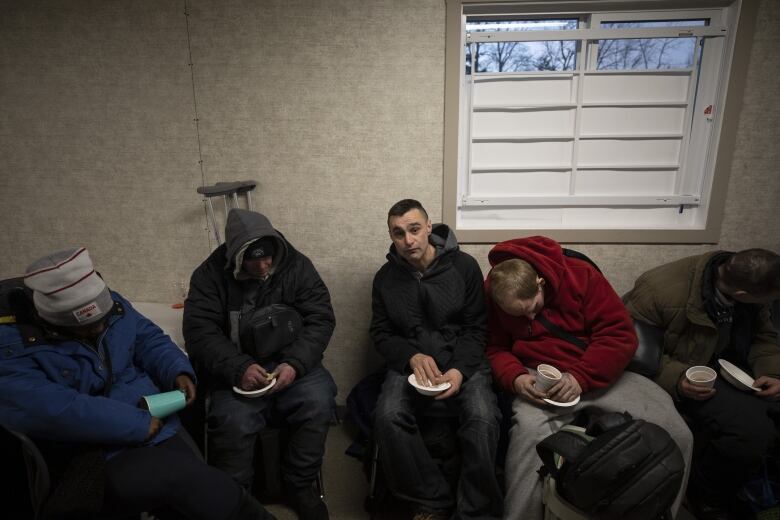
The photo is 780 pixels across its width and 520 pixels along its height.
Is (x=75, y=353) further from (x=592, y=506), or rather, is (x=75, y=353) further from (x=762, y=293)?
(x=762, y=293)

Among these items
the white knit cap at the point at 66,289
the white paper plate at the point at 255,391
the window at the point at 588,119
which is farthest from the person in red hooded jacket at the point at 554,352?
the white knit cap at the point at 66,289

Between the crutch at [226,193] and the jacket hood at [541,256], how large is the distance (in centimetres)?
120

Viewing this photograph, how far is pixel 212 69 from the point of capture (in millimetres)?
1928

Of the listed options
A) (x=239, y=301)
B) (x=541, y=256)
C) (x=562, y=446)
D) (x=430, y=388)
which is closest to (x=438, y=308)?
(x=430, y=388)

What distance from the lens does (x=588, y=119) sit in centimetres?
198

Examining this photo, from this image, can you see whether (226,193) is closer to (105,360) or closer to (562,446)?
(105,360)

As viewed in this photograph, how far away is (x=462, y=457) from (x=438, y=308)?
0.57m

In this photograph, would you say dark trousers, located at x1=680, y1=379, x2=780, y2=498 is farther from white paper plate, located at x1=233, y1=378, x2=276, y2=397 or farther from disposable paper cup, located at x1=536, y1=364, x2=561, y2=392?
white paper plate, located at x1=233, y1=378, x2=276, y2=397

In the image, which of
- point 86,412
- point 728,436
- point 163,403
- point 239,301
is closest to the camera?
point 86,412

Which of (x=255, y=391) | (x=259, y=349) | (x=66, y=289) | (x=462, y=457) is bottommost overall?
(x=462, y=457)

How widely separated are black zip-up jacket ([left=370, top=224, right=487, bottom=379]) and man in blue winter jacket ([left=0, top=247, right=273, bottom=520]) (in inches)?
33.1

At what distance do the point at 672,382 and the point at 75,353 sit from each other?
6.98ft

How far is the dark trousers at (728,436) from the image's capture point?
1.45 metres

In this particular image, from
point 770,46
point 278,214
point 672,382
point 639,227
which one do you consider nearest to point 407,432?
point 672,382
